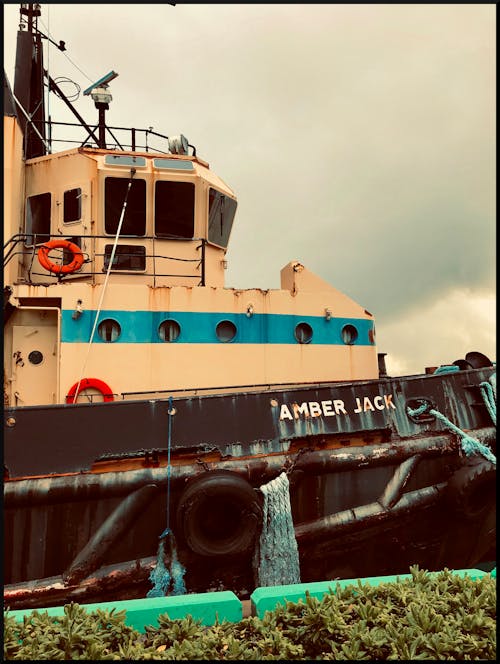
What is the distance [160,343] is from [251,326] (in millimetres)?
1470

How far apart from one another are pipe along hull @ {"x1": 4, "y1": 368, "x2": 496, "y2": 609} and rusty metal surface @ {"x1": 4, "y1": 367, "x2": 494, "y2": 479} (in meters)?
0.01

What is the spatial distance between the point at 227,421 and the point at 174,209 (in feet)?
14.3

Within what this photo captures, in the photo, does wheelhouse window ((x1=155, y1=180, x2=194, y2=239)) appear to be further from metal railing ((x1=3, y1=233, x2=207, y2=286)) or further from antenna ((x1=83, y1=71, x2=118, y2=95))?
antenna ((x1=83, y1=71, x2=118, y2=95))

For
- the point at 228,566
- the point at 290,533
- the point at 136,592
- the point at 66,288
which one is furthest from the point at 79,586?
the point at 66,288

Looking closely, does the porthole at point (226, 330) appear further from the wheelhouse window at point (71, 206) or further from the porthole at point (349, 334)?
the wheelhouse window at point (71, 206)

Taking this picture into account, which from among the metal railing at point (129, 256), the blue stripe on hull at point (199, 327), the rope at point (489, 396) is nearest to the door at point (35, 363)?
the blue stripe on hull at point (199, 327)

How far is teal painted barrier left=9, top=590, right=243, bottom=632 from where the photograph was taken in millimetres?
3850

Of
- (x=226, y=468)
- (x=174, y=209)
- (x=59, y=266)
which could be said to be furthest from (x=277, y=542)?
(x=174, y=209)

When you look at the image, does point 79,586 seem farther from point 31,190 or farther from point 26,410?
point 31,190

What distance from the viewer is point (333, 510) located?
6.94 metres

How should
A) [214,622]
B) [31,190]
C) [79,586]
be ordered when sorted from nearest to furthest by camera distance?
[214,622] < [79,586] < [31,190]

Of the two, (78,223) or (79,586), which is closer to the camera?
(79,586)

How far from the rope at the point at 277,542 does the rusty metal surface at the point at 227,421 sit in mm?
545

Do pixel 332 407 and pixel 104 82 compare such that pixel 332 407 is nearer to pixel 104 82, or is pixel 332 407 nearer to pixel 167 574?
pixel 167 574
